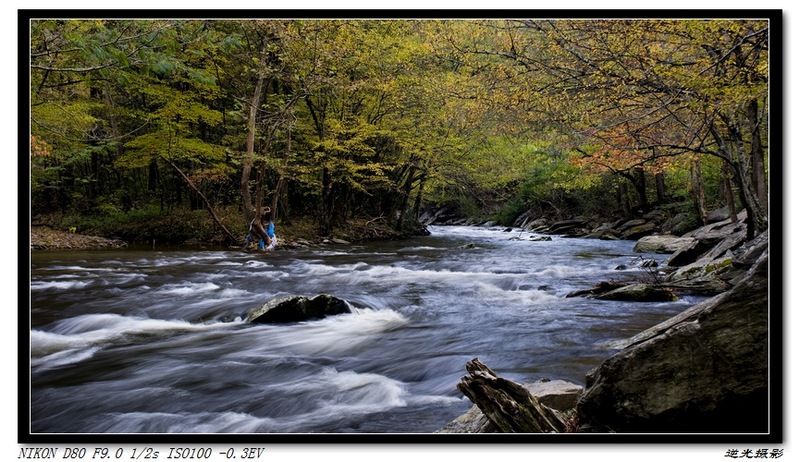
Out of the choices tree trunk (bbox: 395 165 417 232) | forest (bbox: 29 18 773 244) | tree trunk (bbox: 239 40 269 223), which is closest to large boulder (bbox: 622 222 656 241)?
forest (bbox: 29 18 773 244)

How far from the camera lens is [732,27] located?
12.8 feet

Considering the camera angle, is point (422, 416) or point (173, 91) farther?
point (173, 91)

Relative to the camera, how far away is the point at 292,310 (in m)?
6.34

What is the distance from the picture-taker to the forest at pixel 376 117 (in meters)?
5.50

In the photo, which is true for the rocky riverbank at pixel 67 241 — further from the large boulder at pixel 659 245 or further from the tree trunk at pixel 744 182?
the large boulder at pixel 659 245

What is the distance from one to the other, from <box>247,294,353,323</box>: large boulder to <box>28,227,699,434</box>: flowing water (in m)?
0.17

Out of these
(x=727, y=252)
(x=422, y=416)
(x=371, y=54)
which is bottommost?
(x=422, y=416)

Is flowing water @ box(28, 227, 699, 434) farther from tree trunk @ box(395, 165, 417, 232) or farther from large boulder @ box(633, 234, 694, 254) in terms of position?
tree trunk @ box(395, 165, 417, 232)

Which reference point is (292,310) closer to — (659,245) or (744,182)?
(744,182)

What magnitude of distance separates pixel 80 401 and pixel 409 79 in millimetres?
16046

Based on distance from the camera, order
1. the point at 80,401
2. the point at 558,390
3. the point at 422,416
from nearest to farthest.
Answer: the point at 558,390
the point at 422,416
the point at 80,401

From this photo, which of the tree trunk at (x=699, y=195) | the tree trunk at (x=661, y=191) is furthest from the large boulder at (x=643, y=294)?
the tree trunk at (x=661, y=191)
